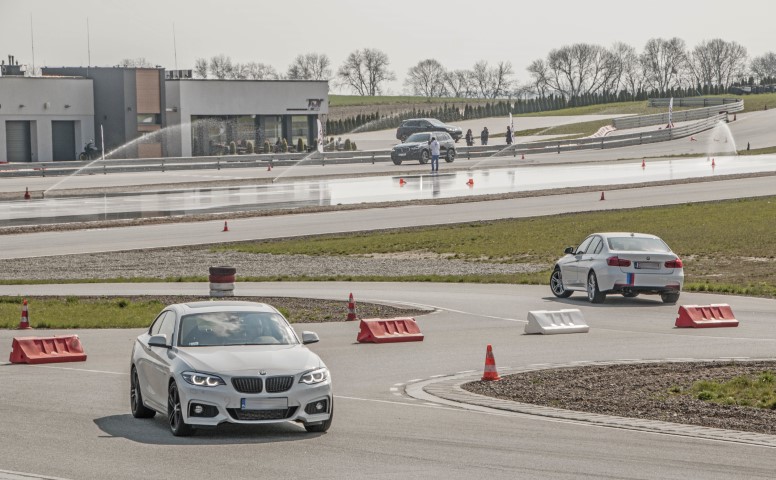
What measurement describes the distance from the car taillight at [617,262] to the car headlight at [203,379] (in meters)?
15.2

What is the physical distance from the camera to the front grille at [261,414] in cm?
1273

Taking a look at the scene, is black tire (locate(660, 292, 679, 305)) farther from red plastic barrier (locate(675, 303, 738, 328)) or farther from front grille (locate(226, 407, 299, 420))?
front grille (locate(226, 407, 299, 420))

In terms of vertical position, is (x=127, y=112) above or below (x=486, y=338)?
above

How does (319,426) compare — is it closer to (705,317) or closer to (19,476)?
(19,476)

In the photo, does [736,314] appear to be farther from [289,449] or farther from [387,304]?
[289,449]

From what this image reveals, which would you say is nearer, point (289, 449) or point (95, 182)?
point (289, 449)

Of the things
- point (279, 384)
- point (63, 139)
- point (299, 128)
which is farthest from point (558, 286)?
point (299, 128)

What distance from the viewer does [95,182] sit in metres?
70.4

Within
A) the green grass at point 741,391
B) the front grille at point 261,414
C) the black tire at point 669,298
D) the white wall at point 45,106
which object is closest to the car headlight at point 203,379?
the front grille at point 261,414

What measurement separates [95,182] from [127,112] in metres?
23.6

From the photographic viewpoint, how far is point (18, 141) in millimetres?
90000

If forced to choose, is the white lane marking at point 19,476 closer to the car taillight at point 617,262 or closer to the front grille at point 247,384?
the front grille at point 247,384

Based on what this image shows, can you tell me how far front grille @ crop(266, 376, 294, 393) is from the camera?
1283 centimetres

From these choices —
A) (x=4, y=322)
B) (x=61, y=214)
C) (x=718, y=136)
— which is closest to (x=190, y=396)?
(x=4, y=322)
